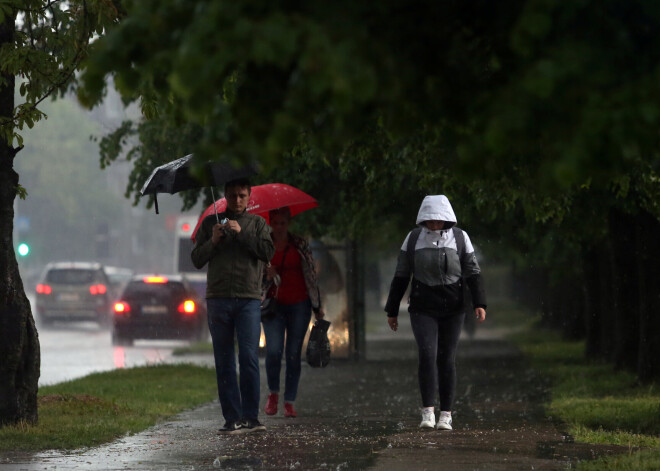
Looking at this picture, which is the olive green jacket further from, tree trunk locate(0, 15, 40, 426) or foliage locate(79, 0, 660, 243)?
foliage locate(79, 0, 660, 243)

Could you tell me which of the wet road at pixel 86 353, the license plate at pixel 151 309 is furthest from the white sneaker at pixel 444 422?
the license plate at pixel 151 309

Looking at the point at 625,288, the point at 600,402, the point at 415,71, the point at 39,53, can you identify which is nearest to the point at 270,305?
the point at 39,53

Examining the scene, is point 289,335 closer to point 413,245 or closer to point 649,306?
point 413,245

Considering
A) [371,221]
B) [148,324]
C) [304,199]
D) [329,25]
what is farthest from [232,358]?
[148,324]

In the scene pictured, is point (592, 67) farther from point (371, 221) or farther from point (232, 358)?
point (371, 221)

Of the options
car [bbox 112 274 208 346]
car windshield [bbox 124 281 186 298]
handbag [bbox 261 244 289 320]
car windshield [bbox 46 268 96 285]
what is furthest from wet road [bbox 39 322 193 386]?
handbag [bbox 261 244 289 320]

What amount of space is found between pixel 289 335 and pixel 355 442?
2.08 meters

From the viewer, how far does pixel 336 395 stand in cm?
1451

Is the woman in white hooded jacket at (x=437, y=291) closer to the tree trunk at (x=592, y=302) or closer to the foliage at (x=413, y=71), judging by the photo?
the foliage at (x=413, y=71)

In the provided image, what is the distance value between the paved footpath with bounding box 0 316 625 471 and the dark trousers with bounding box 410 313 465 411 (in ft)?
1.02

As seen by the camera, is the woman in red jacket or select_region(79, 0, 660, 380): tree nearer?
select_region(79, 0, 660, 380): tree

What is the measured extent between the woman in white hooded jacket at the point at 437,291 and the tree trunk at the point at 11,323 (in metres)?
2.76

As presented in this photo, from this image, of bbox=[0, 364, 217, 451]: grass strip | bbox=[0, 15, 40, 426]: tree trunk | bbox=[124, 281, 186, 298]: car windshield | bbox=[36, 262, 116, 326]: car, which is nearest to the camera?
bbox=[0, 364, 217, 451]: grass strip

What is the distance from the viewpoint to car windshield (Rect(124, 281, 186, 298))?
1095 inches
